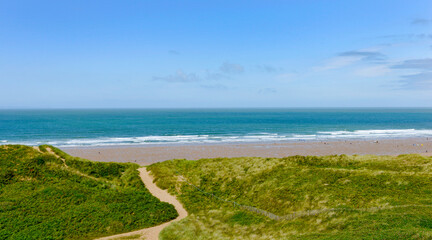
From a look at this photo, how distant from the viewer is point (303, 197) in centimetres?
3147

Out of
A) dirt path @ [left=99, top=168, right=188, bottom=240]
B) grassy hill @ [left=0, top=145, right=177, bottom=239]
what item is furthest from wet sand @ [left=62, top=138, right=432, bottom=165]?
grassy hill @ [left=0, top=145, right=177, bottom=239]

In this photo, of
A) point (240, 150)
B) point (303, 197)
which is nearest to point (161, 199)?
point (303, 197)

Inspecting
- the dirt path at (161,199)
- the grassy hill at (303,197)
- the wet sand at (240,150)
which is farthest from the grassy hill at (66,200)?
the wet sand at (240,150)

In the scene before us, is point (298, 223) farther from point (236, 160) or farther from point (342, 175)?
point (236, 160)

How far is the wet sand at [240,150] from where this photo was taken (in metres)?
72.3

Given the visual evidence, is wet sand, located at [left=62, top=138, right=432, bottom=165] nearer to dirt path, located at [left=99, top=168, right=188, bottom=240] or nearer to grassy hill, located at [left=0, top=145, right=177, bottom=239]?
dirt path, located at [left=99, top=168, right=188, bottom=240]

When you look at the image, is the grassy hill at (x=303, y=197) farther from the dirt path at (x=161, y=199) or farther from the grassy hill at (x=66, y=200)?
the grassy hill at (x=66, y=200)

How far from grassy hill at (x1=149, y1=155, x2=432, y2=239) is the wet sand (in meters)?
26.4

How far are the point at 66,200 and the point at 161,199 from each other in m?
11.3

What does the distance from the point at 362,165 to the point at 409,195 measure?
1451 cm

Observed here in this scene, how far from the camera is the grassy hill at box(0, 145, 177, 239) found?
26953 mm

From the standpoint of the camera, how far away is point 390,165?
133ft

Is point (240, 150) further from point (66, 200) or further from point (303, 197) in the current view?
point (66, 200)

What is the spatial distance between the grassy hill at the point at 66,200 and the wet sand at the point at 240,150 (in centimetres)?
2425
